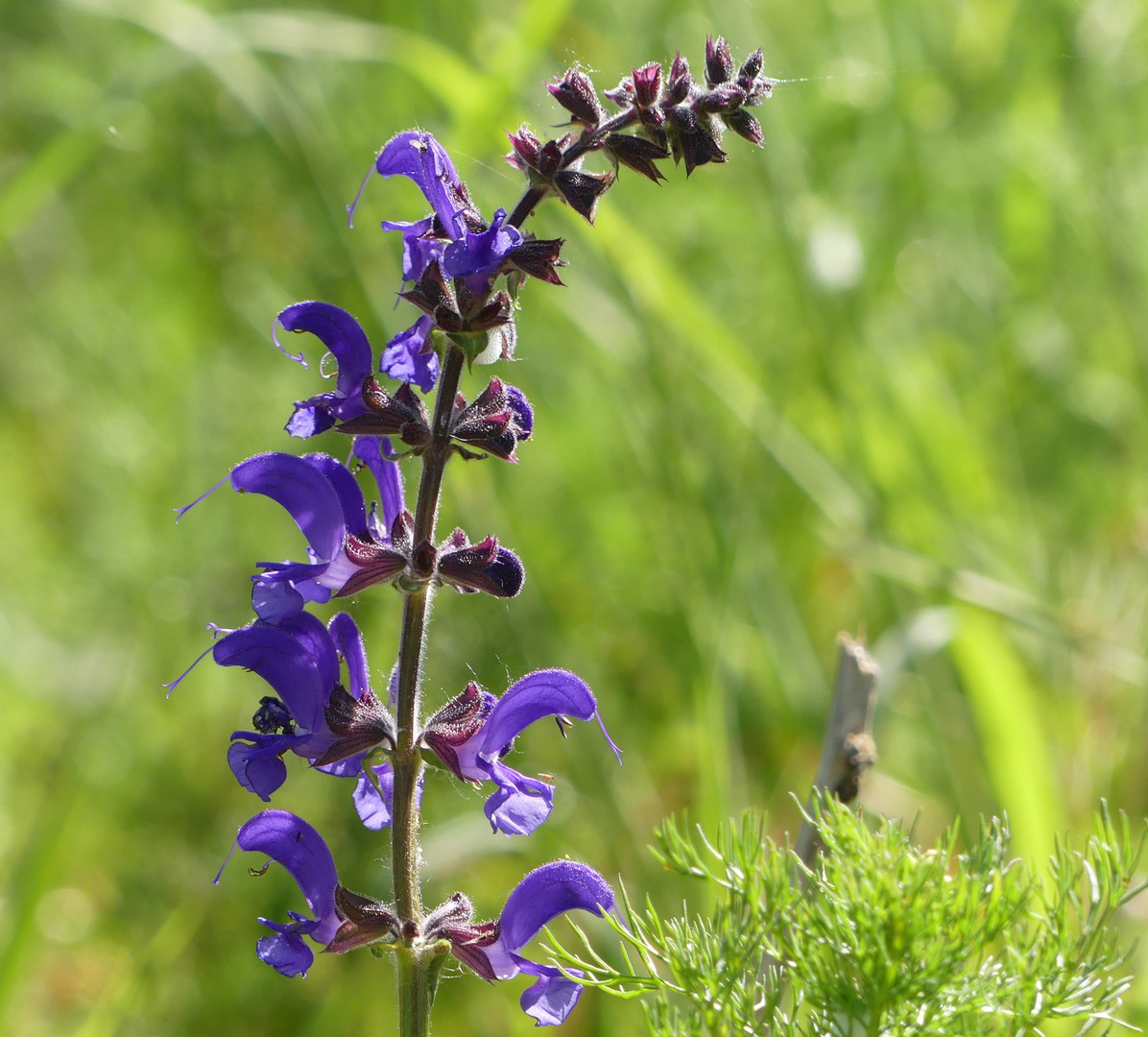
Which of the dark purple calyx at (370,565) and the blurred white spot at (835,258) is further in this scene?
the blurred white spot at (835,258)

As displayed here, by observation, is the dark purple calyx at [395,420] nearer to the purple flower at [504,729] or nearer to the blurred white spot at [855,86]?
the purple flower at [504,729]

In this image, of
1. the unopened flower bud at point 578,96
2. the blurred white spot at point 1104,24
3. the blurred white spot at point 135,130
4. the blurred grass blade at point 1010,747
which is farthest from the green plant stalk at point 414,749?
the blurred white spot at point 135,130

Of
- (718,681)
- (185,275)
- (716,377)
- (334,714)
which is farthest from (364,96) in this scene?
(334,714)

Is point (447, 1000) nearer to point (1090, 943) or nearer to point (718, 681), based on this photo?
point (718, 681)

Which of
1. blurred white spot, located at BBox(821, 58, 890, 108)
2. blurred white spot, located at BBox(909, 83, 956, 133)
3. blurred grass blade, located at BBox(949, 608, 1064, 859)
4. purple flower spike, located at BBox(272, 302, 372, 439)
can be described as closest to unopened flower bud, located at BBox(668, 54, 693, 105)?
purple flower spike, located at BBox(272, 302, 372, 439)

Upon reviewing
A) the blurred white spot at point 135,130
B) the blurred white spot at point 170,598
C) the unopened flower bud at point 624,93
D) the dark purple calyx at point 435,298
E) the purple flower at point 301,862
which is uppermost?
the blurred white spot at point 135,130

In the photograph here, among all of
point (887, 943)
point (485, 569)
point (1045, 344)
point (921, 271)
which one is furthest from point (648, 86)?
point (921, 271)

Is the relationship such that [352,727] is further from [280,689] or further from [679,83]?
[679,83]
